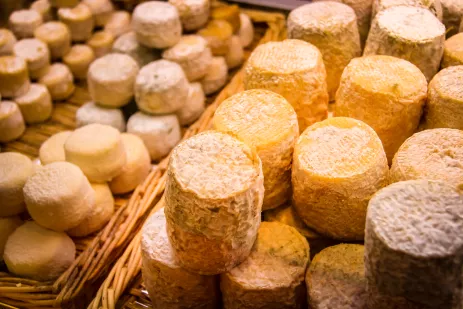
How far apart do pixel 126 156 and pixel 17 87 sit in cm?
63

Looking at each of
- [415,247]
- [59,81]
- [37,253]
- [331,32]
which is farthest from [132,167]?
[415,247]

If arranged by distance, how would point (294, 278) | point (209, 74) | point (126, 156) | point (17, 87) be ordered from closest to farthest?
1. point (294, 278)
2. point (126, 156)
3. point (17, 87)
4. point (209, 74)

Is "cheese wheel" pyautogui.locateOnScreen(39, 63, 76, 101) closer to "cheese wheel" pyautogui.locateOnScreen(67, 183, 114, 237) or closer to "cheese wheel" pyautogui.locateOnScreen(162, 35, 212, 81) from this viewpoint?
"cheese wheel" pyautogui.locateOnScreen(162, 35, 212, 81)

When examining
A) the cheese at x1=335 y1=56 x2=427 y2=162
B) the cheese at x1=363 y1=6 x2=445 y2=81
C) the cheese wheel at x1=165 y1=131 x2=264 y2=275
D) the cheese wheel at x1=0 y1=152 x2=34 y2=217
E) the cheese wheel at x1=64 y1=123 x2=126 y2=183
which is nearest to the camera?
the cheese wheel at x1=165 y1=131 x2=264 y2=275

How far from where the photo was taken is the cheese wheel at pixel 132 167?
5.71ft

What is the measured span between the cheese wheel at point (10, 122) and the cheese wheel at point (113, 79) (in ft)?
1.02

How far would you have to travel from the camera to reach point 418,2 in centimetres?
149

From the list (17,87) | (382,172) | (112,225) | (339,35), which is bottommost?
(112,225)

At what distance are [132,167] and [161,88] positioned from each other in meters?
0.32

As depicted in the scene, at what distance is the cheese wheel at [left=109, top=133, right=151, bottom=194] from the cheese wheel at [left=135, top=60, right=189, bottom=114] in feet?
0.50

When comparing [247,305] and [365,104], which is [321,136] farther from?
[247,305]

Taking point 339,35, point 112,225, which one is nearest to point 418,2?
point 339,35

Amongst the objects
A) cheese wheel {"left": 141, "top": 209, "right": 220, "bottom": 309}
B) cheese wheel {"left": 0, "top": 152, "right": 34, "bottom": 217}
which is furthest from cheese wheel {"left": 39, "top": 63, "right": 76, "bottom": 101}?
cheese wheel {"left": 141, "top": 209, "right": 220, "bottom": 309}

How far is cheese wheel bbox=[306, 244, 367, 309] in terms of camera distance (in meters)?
1.01
